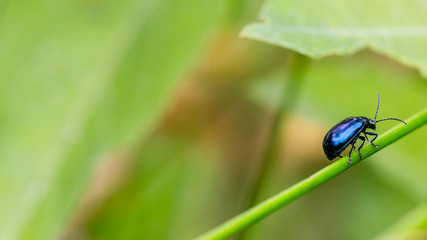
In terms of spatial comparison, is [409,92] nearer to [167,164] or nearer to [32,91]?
[167,164]

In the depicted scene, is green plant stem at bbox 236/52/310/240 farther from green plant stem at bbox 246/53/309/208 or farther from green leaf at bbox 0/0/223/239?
green leaf at bbox 0/0/223/239

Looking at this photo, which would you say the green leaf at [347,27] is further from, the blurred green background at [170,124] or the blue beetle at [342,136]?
the blurred green background at [170,124]

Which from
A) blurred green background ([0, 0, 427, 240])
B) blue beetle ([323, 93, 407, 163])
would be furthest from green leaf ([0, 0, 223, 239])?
blue beetle ([323, 93, 407, 163])

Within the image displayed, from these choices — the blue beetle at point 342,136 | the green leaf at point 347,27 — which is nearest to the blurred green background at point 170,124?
the blue beetle at point 342,136

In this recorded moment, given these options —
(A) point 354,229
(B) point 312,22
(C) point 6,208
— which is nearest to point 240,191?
(A) point 354,229

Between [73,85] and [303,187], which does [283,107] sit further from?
[303,187]

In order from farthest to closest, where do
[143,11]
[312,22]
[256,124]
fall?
[256,124] → [143,11] → [312,22]

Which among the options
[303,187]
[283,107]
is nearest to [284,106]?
[283,107]

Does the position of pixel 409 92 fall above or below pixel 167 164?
above
